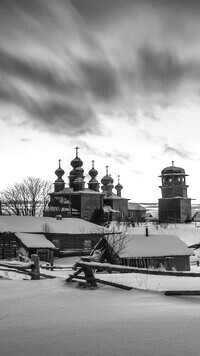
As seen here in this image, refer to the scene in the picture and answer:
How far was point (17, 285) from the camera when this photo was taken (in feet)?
42.1

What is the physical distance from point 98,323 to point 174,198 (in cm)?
7919

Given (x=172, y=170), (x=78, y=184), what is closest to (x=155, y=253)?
(x=78, y=184)

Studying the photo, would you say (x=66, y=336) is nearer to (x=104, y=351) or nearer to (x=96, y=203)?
(x=104, y=351)

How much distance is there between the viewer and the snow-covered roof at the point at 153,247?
126ft

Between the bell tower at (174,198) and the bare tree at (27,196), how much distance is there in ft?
80.1

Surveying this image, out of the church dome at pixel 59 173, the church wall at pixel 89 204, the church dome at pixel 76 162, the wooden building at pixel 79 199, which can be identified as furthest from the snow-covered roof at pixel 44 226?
the church dome at pixel 59 173

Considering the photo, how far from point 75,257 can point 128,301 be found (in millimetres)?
38222

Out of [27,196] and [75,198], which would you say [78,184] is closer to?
[75,198]

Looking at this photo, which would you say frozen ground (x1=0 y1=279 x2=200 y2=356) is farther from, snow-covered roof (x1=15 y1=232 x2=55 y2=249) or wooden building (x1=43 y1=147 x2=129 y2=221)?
wooden building (x1=43 y1=147 x2=129 y2=221)

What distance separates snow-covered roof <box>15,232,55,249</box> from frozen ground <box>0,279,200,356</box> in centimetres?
3239

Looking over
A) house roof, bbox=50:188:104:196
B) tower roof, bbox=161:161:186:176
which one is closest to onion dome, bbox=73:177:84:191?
house roof, bbox=50:188:104:196

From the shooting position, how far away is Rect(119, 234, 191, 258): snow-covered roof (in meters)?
38.3

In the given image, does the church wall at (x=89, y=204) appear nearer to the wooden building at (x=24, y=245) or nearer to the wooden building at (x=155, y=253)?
the wooden building at (x=24, y=245)

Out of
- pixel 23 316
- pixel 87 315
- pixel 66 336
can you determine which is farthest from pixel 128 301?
pixel 66 336
